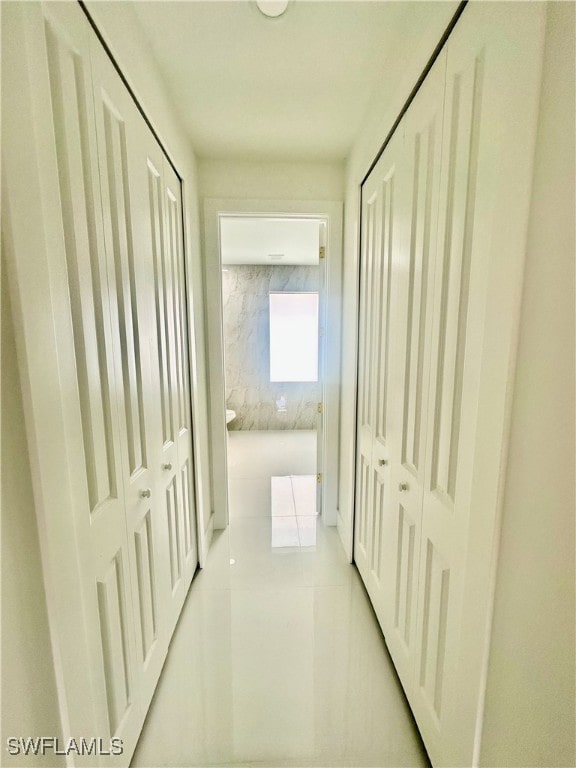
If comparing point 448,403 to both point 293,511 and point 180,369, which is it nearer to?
point 180,369

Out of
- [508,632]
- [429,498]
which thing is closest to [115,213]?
[429,498]

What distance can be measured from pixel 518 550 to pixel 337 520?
1868mm

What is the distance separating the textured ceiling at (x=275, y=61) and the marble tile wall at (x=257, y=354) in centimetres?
287

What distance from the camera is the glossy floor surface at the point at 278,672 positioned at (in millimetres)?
1096

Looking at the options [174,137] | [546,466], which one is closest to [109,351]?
[546,466]

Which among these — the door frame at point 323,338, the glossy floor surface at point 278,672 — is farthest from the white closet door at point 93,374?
the door frame at point 323,338

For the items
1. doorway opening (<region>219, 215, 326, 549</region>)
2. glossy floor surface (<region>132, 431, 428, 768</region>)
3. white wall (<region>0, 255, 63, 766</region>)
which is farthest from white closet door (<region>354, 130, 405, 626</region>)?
doorway opening (<region>219, 215, 326, 549</region>)

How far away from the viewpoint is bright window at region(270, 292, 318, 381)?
4785mm

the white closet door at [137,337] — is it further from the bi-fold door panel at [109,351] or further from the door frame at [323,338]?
the door frame at [323,338]

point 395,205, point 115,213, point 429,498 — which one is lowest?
point 429,498

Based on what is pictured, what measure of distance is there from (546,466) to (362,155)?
70.1 inches

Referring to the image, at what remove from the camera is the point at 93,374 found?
85 cm

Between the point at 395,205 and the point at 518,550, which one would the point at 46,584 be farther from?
the point at 395,205

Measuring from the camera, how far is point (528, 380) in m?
0.63
